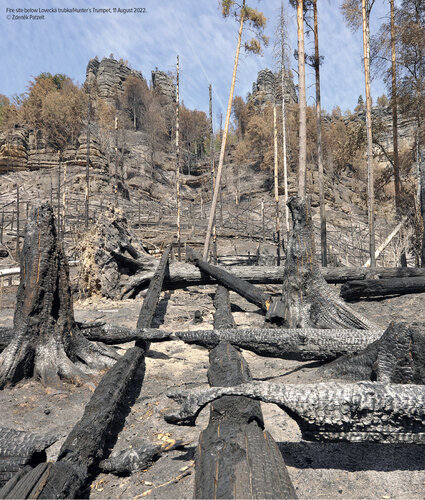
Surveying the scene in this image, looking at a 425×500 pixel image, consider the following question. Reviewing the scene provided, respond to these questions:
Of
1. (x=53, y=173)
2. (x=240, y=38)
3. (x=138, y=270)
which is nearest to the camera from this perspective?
(x=138, y=270)

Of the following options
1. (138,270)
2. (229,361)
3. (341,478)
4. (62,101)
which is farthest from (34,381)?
Answer: (62,101)

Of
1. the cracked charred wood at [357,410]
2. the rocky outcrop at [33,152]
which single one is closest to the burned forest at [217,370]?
the cracked charred wood at [357,410]

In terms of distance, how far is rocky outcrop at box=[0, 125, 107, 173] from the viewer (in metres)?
34.4

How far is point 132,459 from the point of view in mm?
2516

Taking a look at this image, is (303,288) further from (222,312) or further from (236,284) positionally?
(236,284)

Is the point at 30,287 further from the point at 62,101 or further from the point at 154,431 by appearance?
the point at 62,101

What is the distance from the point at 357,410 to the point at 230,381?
1.30 metres

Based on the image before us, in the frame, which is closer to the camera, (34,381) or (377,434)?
(377,434)

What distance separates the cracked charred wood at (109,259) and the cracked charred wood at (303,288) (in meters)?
5.30

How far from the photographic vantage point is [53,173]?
112 ft

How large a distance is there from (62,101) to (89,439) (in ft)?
140

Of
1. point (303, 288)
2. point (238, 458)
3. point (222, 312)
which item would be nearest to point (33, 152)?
point (222, 312)

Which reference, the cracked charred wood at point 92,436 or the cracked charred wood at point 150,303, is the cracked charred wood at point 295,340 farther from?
the cracked charred wood at point 150,303

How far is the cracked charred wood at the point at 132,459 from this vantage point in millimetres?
2469
